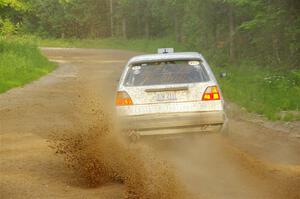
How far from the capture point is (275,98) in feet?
46.8

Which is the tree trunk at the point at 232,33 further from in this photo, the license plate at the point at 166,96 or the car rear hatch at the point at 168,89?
the license plate at the point at 166,96

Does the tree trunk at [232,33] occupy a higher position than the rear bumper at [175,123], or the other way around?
the tree trunk at [232,33]

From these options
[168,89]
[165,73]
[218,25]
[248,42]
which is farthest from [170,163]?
[218,25]

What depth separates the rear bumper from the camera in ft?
27.6

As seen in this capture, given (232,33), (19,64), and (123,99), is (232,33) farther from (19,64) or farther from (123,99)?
(123,99)

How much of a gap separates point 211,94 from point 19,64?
18.5 m

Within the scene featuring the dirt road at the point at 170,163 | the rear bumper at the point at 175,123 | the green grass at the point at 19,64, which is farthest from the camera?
the green grass at the point at 19,64

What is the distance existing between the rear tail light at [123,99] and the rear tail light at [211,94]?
1175mm

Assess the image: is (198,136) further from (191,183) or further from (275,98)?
(275,98)

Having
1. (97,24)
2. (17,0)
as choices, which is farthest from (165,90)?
(97,24)

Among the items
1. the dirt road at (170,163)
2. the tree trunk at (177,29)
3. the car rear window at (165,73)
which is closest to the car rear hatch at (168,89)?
the car rear window at (165,73)

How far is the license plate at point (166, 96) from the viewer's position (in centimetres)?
850

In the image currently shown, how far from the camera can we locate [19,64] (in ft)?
84.0

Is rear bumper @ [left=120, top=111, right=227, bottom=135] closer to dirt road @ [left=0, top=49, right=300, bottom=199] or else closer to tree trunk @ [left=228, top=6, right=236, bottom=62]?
dirt road @ [left=0, top=49, right=300, bottom=199]
